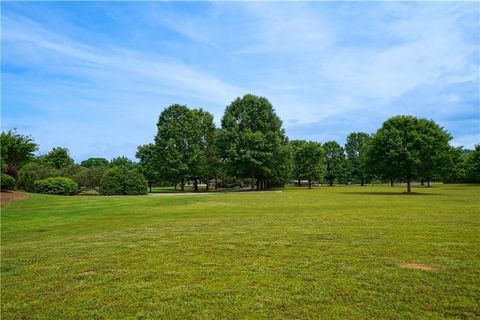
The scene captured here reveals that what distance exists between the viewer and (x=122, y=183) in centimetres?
3978

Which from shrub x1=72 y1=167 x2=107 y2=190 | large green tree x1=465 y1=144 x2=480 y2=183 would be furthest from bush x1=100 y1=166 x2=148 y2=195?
large green tree x1=465 y1=144 x2=480 y2=183

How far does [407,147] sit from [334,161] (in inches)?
2098

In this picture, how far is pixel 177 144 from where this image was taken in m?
53.3

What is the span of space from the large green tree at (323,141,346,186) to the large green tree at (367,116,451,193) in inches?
1847

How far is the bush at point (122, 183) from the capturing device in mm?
39406

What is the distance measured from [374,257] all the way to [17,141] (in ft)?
130

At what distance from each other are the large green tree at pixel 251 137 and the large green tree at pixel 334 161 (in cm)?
3927

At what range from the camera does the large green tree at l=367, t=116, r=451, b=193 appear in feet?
122

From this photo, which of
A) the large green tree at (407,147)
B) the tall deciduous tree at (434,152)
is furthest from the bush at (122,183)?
the tall deciduous tree at (434,152)

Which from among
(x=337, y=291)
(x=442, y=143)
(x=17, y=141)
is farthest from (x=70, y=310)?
(x=442, y=143)

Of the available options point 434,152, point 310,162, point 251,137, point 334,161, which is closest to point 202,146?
point 251,137

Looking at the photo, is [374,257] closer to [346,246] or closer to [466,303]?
[346,246]

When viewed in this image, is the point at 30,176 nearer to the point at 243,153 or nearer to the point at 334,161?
the point at 243,153

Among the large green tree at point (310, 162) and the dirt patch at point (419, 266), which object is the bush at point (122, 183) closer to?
the dirt patch at point (419, 266)
